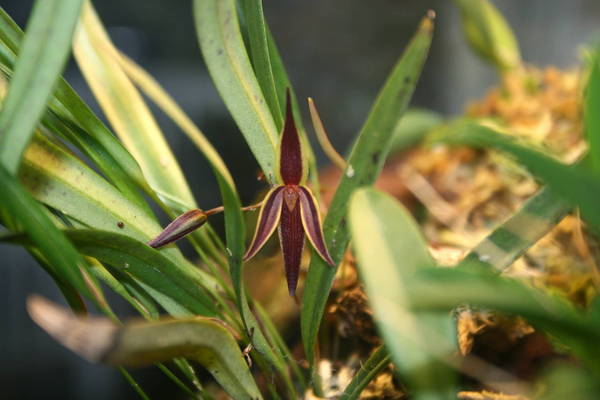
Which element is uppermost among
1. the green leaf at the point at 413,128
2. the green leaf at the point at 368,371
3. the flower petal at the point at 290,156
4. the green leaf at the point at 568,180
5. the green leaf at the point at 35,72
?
the green leaf at the point at 413,128

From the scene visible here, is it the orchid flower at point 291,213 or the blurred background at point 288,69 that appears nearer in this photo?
the orchid flower at point 291,213

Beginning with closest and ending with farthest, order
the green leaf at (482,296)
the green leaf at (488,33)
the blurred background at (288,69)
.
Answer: the green leaf at (482,296)
the green leaf at (488,33)
the blurred background at (288,69)

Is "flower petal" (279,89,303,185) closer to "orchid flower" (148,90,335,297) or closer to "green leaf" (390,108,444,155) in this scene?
"orchid flower" (148,90,335,297)

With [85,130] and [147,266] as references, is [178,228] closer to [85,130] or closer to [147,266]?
[147,266]

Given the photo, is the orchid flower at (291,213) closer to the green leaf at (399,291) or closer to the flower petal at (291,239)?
the flower petal at (291,239)

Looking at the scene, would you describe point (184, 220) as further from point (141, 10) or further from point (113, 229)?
point (141, 10)

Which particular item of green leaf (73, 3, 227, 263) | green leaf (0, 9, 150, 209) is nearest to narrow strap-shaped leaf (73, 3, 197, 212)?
green leaf (73, 3, 227, 263)

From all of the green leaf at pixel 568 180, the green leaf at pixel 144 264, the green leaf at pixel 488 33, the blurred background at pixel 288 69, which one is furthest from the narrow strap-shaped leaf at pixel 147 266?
the green leaf at pixel 488 33

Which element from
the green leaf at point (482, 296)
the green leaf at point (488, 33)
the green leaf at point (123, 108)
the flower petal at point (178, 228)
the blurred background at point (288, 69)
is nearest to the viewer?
the green leaf at point (482, 296)
